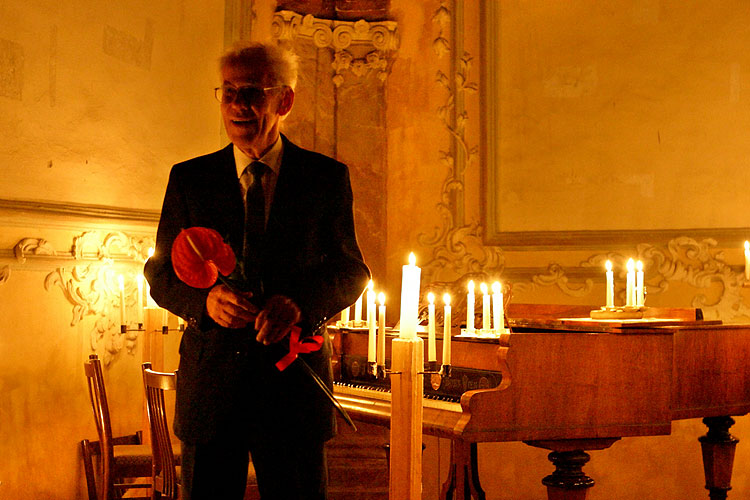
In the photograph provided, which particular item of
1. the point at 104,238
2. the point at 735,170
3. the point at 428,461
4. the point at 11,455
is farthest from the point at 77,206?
the point at 735,170

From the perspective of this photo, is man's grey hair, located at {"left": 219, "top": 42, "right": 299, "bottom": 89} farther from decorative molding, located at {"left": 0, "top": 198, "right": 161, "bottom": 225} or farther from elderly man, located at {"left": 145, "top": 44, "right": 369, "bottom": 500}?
decorative molding, located at {"left": 0, "top": 198, "right": 161, "bottom": 225}

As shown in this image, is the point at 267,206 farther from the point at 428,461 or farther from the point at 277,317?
the point at 428,461

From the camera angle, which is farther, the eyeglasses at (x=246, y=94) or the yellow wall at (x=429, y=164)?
the yellow wall at (x=429, y=164)

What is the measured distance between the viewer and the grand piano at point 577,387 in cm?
279

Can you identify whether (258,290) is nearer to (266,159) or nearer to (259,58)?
(266,159)

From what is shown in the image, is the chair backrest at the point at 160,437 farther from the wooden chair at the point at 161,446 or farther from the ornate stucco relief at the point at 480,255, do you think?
the ornate stucco relief at the point at 480,255

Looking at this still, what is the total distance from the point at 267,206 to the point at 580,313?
8.91ft

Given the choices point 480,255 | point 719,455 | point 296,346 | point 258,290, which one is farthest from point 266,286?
point 480,255

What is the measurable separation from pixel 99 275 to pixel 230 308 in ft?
10.2

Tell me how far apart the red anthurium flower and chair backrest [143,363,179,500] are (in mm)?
1709

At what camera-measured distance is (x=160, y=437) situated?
3.15 meters

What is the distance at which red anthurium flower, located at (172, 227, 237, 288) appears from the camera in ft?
4.58

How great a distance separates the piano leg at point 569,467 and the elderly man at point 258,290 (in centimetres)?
148

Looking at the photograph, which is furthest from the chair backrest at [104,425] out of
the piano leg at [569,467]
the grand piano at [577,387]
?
the piano leg at [569,467]
